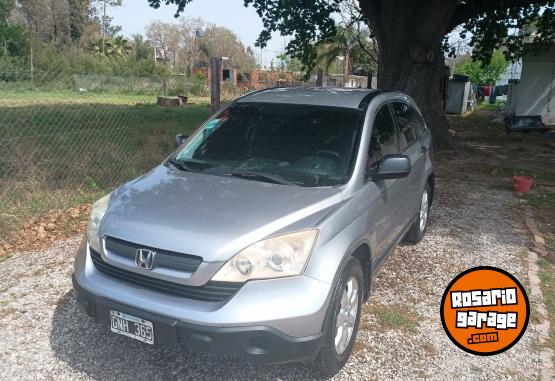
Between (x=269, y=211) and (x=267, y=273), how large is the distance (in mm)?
408

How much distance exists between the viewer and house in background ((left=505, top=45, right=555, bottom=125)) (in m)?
18.1

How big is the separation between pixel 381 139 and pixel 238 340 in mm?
2123

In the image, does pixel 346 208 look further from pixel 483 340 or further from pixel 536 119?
pixel 536 119

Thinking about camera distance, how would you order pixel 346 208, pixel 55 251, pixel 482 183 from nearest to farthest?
1. pixel 346 208
2. pixel 55 251
3. pixel 482 183

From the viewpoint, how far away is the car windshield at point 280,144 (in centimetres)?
338

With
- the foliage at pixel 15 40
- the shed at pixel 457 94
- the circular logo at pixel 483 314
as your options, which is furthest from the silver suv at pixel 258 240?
the foliage at pixel 15 40

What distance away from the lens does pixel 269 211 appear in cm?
277

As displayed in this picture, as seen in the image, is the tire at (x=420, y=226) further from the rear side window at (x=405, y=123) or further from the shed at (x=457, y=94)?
the shed at (x=457, y=94)

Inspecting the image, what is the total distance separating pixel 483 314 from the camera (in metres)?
3.18

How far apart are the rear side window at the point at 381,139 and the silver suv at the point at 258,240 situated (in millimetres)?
19

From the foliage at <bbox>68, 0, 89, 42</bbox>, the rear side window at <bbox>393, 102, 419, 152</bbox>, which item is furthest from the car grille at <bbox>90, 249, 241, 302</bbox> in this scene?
the foliage at <bbox>68, 0, 89, 42</bbox>

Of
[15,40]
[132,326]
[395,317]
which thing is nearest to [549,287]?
[395,317]

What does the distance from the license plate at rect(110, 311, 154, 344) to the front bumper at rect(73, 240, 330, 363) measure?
0.12ft

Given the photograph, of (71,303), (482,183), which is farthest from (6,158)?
(482,183)
